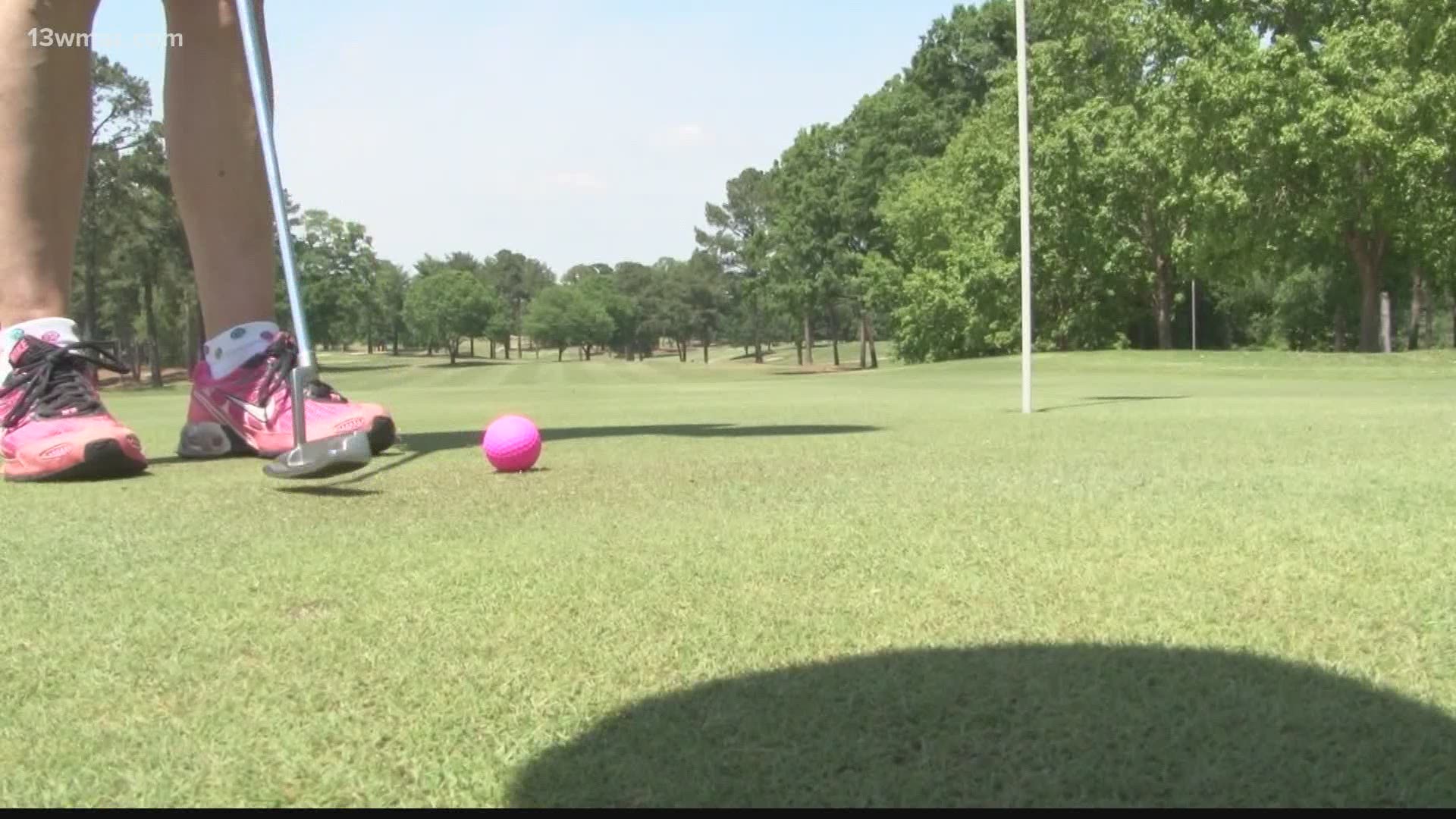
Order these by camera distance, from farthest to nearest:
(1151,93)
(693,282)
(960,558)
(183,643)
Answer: (693,282) → (1151,93) → (960,558) → (183,643)

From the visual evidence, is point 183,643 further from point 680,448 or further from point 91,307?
point 91,307

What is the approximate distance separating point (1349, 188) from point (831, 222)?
29.3 m

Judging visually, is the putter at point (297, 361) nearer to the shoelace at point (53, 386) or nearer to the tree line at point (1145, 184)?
the shoelace at point (53, 386)

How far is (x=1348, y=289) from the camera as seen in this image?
50469mm

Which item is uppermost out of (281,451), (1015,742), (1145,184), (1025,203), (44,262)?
(1145,184)

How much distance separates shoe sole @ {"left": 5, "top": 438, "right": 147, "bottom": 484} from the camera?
4.26 metres

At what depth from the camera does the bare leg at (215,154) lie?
5.28 m

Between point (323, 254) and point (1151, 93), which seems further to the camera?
point (323, 254)

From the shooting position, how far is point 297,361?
4781 mm

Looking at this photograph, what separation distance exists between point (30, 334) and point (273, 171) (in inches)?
43.9

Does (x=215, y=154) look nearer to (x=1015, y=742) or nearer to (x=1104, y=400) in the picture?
(x=1015, y=742)

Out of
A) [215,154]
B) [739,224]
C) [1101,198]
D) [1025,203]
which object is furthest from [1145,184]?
[739,224]

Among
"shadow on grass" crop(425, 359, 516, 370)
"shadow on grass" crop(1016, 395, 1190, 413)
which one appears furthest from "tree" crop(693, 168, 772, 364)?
"shadow on grass" crop(1016, 395, 1190, 413)

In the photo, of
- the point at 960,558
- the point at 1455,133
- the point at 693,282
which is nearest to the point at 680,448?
the point at 960,558
